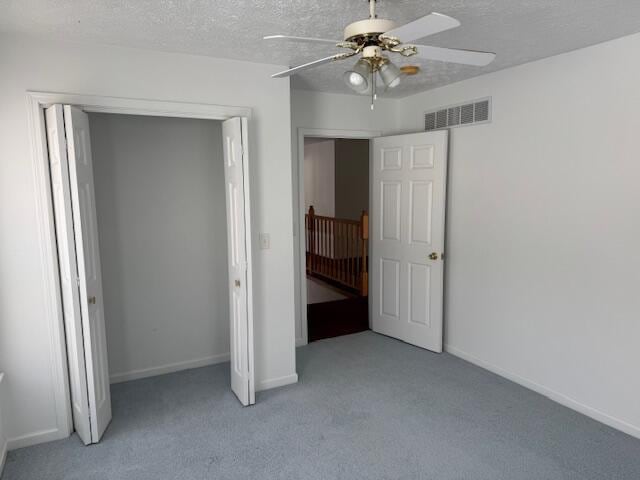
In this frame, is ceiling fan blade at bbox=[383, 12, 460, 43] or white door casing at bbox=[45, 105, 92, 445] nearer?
ceiling fan blade at bbox=[383, 12, 460, 43]

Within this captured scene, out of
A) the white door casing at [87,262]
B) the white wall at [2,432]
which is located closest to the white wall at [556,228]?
the white door casing at [87,262]

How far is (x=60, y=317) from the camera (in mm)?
2758

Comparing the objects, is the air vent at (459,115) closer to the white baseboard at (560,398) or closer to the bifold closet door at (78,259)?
the white baseboard at (560,398)

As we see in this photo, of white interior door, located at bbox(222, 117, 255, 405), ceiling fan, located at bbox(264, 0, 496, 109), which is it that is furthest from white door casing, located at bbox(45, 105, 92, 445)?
ceiling fan, located at bbox(264, 0, 496, 109)

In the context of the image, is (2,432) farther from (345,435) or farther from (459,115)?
(459,115)

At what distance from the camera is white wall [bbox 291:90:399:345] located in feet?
13.7

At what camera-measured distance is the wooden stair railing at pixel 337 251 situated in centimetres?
633

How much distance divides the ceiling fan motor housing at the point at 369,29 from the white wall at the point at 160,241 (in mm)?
2263

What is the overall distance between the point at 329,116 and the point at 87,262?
8.37ft

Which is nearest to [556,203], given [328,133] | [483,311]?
[483,311]

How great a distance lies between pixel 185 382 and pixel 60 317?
1.20 m

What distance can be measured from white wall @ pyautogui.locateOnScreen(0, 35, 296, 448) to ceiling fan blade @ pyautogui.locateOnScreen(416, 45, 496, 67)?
1575 mm

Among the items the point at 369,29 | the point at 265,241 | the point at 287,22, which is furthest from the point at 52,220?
the point at 369,29

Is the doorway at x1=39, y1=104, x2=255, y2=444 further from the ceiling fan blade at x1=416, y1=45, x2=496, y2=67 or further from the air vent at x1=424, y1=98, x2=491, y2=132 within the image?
the air vent at x1=424, y1=98, x2=491, y2=132
